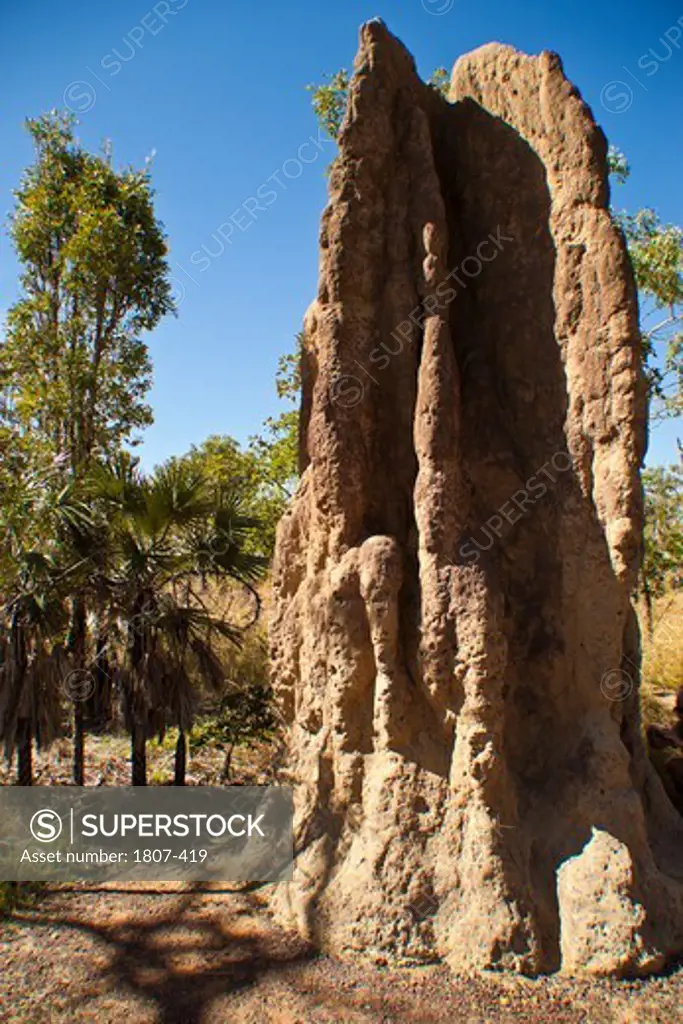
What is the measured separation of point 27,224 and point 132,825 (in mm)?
10416

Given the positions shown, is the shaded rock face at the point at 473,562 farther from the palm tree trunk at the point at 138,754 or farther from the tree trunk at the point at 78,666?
the tree trunk at the point at 78,666

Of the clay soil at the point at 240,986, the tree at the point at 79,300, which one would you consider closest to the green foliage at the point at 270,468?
the tree at the point at 79,300

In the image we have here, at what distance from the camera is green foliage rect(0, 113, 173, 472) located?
40.4 ft

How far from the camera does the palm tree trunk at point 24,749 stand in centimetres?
661

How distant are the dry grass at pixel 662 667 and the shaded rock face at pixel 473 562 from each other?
4.67 m

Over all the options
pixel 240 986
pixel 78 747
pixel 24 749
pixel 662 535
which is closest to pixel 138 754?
pixel 78 747

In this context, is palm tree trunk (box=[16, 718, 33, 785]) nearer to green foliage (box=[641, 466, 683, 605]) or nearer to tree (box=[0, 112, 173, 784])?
tree (box=[0, 112, 173, 784])

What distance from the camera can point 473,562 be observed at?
5172mm

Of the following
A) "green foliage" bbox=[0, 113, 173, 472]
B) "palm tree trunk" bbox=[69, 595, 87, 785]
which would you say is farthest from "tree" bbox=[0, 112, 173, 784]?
"palm tree trunk" bbox=[69, 595, 87, 785]

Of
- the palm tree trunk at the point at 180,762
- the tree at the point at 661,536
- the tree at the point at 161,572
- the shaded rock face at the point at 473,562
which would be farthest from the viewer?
the tree at the point at 661,536

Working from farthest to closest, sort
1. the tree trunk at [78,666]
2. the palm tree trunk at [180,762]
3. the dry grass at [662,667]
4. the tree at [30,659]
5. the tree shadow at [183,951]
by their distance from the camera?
1. the dry grass at [662,667]
2. the palm tree trunk at [180,762]
3. the tree trunk at [78,666]
4. the tree at [30,659]
5. the tree shadow at [183,951]

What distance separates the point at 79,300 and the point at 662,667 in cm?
1136

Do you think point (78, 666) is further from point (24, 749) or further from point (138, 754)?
point (138, 754)

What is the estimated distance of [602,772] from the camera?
5.01 meters
